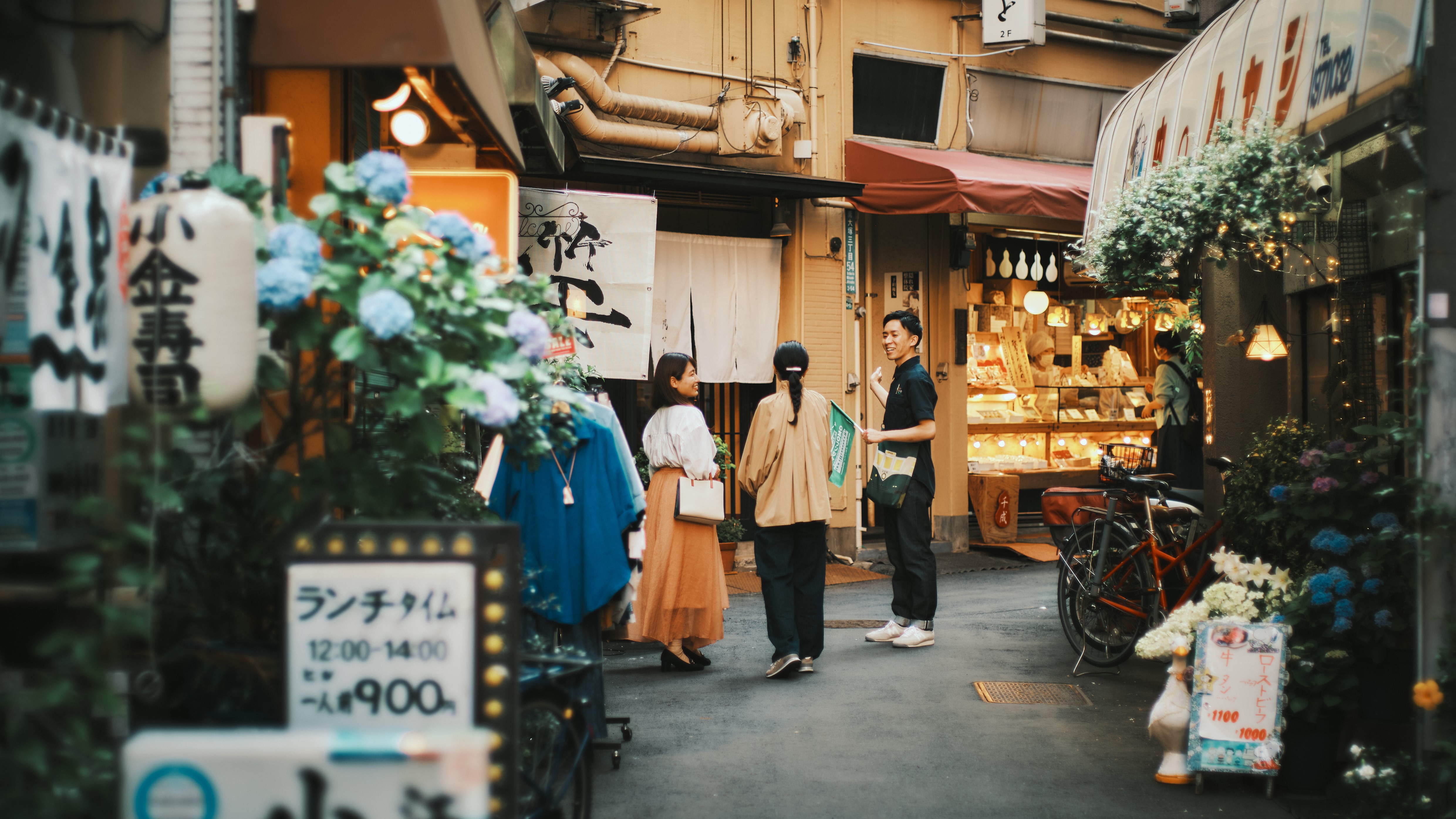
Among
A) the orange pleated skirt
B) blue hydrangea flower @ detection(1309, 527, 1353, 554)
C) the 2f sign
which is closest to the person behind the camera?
blue hydrangea flower @ detection(1309, 527, 1353, 554)

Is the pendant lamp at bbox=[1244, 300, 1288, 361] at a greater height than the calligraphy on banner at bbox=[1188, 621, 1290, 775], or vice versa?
the pendant lamp at bbox=[1244, 300, 1288, 361]

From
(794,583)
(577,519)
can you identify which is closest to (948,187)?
(794,583)

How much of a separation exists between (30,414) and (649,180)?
8.52 metres

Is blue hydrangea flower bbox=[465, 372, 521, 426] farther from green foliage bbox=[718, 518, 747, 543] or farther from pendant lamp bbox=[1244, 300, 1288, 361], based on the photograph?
green foliage bbox=[718, 518, 747, 543]

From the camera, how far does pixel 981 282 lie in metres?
14.8

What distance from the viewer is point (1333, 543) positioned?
4.99 m

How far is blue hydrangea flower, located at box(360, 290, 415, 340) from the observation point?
2725 mm

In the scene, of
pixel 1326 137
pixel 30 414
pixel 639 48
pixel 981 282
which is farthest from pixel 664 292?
pixel 30 414

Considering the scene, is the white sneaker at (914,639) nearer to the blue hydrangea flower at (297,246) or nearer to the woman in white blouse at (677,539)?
the woman in white blouse at (677,539)

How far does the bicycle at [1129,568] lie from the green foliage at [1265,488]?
0.24m

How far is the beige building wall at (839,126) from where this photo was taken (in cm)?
1188

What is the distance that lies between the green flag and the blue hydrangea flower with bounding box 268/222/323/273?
5.48 m

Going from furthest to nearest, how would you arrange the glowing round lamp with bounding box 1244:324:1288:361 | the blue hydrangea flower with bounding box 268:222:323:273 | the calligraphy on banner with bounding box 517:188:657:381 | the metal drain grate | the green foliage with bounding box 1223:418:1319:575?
the calligraphy on banner with bounding box 517:188:657:381 < the glowing round lamp with bounding box 1244:324:1288:361 < the metal drain grate < the green foliage with bounding box 1223:418:1319:575 < the blue hydrangea flower with bounding box 268:222:323:273

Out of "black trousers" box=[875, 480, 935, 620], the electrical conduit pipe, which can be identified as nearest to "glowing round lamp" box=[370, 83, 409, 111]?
"black trousers" box=[875, 480, 935, 620]
